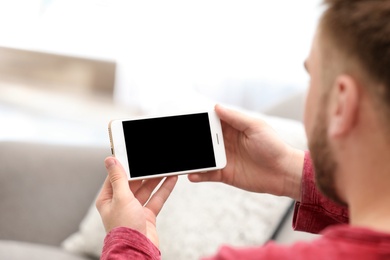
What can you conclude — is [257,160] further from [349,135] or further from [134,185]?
[349,135]

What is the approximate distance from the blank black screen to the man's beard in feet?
1.37

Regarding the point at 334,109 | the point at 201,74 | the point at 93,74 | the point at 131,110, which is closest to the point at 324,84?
the point at 334,109

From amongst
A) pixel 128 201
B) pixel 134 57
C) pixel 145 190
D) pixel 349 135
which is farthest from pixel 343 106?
pixel 134 57

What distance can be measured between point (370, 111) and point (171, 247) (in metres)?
0.99

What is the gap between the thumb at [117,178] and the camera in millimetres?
1165

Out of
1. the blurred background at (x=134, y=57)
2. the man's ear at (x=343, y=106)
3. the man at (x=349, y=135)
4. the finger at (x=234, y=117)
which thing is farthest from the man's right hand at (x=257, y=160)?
the blurred background at (x=134, y=57)

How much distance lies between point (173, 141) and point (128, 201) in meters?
0.23

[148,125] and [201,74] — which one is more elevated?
[148,125]

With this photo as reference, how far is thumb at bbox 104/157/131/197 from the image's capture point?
1.17 metres

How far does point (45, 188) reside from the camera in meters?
1.97

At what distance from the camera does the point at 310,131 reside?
0.95 metres

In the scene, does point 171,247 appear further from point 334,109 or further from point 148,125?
point 334,109

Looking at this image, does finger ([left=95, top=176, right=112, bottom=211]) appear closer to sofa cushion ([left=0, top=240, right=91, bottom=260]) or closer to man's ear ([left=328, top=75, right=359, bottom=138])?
man's ear ([left=328, top=75, right=359, bottom=138])

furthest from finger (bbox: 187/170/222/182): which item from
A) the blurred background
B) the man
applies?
the blurred background
